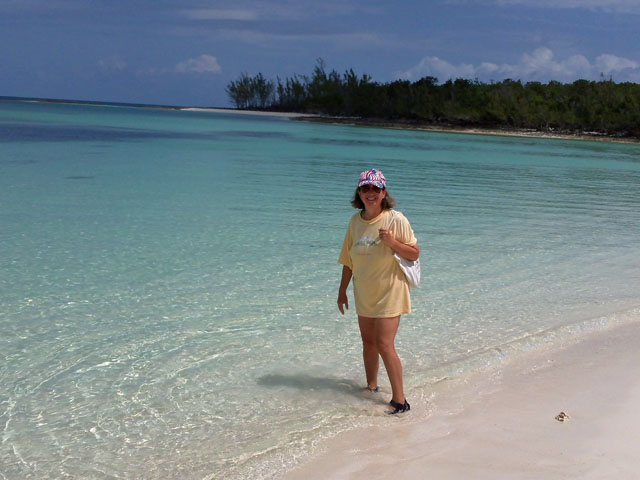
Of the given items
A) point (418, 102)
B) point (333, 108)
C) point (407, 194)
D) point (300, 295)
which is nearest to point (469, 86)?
point (418, 102)

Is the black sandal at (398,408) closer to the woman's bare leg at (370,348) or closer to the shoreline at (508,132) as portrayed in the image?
the woman's bare leg at (370,348)

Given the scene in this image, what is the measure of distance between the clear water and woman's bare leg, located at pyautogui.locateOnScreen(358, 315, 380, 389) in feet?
0.61

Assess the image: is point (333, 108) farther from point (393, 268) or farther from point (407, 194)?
point (393, 268)

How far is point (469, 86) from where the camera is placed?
104 metres

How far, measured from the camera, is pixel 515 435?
3910mm

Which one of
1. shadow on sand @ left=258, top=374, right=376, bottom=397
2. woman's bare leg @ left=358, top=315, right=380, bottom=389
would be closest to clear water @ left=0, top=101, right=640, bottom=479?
shadow on sand @ left=258, top=374, right=376, bottom=397

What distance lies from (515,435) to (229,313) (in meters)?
3.10

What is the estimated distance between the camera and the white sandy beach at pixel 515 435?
11.5 feet

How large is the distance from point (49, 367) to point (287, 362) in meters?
1.78

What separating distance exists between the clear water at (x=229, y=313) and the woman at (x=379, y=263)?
0.50 m

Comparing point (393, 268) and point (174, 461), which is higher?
point (393, 268)

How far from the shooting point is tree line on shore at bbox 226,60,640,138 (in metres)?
83.8

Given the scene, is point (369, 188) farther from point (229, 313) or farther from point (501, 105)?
point (501, 105)

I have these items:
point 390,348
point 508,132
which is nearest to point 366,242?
point 390,348
